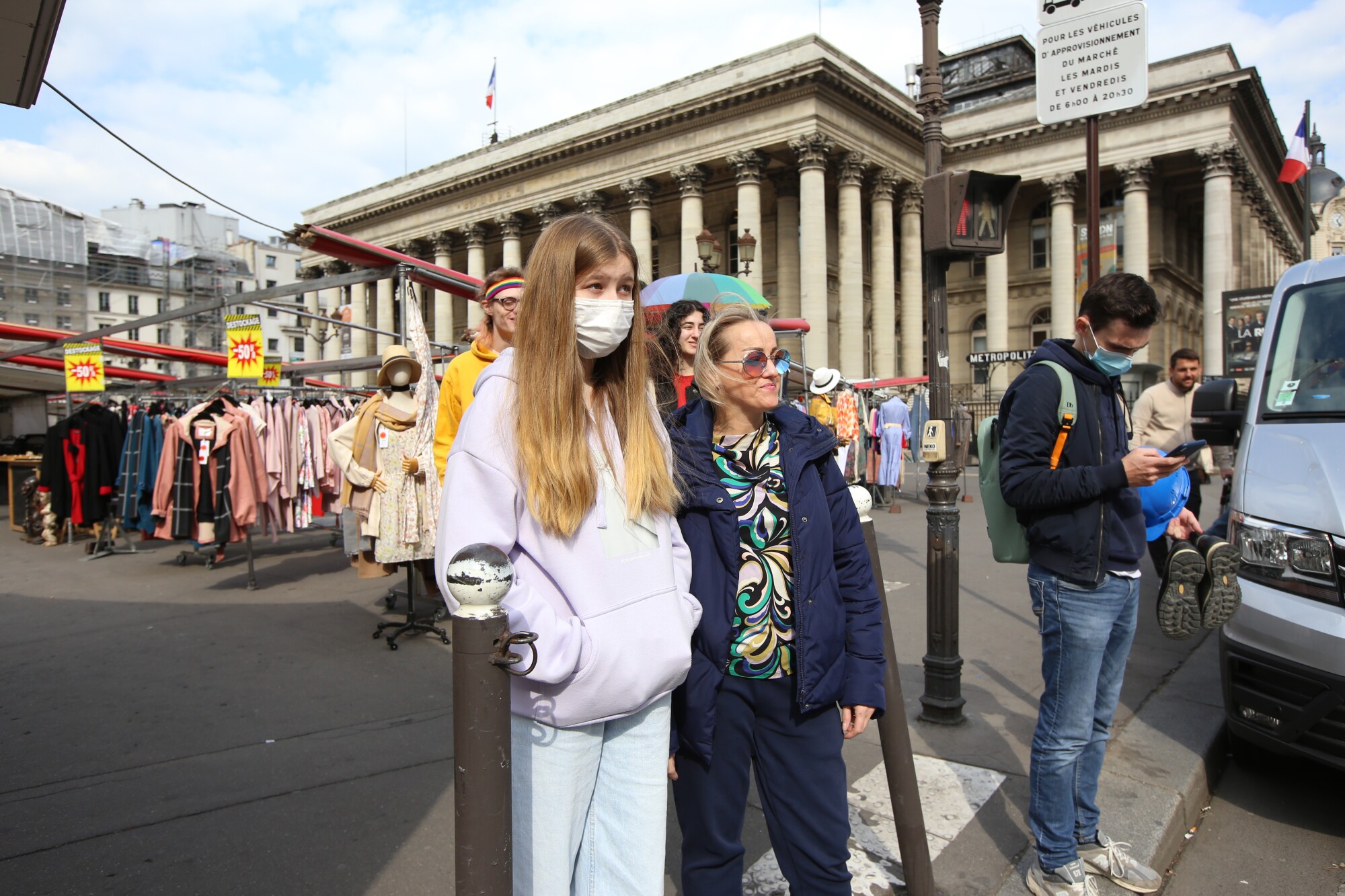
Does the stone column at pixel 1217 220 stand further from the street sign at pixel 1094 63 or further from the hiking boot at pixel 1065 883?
the hiking boot at pixel 1065 883

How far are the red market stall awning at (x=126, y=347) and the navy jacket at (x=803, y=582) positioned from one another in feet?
43.4

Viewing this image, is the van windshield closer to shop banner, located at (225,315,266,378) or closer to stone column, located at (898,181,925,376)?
shop banner, located at (225,315,266,378)

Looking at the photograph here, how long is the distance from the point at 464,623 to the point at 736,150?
3568 cm

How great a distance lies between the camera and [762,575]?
236 centimetres

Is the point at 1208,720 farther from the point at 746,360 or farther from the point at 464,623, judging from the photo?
the point at 464,623

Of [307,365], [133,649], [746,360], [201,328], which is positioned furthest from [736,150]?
[201,328]

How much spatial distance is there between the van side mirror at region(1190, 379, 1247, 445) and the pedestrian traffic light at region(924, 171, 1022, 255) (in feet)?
4.61

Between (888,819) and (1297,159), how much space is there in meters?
20.8

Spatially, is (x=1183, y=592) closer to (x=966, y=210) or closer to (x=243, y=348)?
(x=966, y=210)

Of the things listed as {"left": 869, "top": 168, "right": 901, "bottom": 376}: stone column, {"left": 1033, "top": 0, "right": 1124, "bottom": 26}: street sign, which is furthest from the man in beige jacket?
{"left": 869, "top": 168, "right": 901, "bottom": 376}: stone column

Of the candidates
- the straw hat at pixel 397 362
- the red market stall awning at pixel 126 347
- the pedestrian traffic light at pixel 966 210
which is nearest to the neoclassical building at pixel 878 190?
the red market stall awning at pixel 126 347

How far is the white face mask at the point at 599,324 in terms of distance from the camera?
200cm

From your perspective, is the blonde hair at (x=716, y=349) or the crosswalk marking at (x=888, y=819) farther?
the crosswalk marking at (x=888, y=819)

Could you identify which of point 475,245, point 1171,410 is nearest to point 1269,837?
point 1171,410
